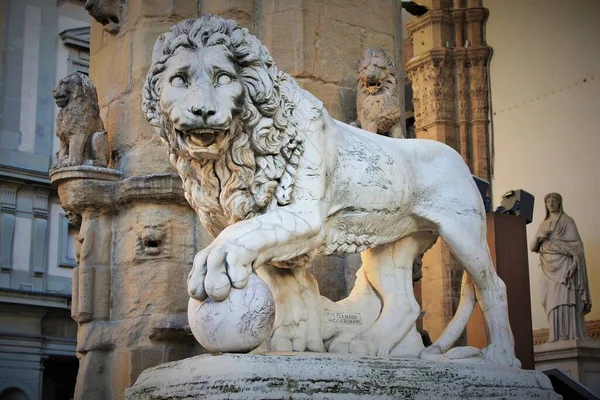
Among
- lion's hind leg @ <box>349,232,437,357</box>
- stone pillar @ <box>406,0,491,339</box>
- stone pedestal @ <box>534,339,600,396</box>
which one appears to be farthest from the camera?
stone pillar @ <box>406,0,491,339</box>

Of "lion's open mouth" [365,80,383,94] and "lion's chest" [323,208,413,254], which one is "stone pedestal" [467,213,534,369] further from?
"lion's chest" [323,208,413,254]

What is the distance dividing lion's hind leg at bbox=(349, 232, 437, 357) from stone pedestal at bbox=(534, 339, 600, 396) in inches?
310

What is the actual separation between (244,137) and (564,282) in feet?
32.5

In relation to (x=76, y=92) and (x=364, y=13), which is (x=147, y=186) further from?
(x=364, y=13)

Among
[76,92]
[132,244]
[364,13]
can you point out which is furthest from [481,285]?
[76,92]

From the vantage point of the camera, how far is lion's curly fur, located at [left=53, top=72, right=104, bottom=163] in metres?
5.85

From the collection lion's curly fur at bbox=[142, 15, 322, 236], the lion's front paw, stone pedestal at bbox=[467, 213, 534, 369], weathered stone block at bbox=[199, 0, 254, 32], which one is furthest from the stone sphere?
stone pedestal at bbox=[467, 213, 534, 369]

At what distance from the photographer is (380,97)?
5699 millimetres

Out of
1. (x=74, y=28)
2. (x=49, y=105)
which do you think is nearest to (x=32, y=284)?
(x=49, y=105)

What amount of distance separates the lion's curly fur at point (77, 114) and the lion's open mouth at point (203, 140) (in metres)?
2.07

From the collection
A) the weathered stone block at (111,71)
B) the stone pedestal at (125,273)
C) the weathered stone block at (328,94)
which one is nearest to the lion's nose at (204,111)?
the stone pedestal at (125,273)

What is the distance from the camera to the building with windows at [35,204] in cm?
1706

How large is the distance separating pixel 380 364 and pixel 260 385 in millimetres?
587

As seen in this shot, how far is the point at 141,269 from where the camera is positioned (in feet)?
18.7
